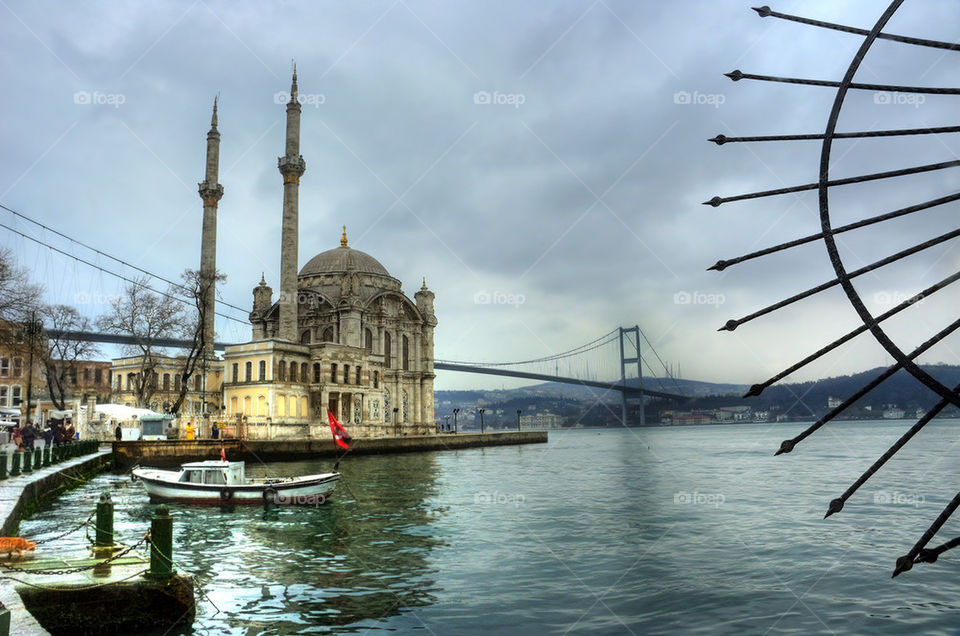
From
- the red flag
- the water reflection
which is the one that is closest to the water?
the water reflection

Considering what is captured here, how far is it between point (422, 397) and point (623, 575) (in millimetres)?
68938

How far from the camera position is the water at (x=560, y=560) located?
36.3 feet

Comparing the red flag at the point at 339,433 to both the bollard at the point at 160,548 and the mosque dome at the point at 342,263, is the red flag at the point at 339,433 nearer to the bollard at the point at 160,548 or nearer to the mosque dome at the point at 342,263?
the bollard at the point at 160,548

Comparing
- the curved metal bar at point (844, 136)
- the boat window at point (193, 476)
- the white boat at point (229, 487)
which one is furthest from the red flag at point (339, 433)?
the curved metal bar at point (844, 136)

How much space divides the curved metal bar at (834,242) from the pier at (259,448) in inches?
1524

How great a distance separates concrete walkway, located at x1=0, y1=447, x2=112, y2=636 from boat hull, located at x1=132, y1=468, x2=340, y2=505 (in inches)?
134

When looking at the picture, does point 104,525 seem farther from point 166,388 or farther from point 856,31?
point 166,388

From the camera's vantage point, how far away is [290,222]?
65.2m

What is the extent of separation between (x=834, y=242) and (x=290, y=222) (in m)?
65.7

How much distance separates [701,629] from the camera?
10.5 meters

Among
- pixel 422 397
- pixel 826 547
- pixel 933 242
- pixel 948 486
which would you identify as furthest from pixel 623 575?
pixel 422 397

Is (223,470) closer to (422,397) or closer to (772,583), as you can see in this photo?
(772,583)

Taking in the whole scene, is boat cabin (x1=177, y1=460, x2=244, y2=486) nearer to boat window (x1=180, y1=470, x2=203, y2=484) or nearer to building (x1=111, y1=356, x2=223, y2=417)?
boat window (x1=180, y1=470, x2=203, y2=484)

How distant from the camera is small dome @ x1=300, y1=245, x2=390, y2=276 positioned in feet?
272
